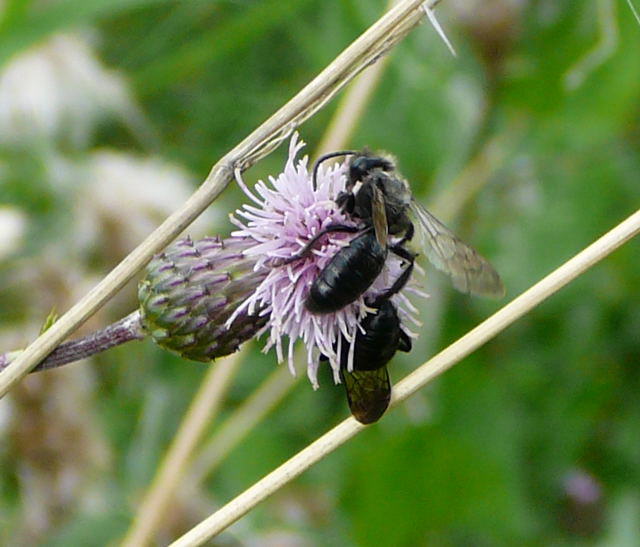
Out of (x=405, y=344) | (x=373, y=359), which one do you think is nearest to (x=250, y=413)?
(x=405, y=344)

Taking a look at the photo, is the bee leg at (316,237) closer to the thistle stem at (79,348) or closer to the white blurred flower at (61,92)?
the thistle stem at (79,348)

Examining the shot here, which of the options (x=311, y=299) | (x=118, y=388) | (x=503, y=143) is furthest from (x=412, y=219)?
(x=503, y=143)

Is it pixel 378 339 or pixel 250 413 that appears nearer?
pixel 378 339

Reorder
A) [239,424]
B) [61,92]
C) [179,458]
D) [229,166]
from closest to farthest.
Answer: [229,166]
[179,458]
[239,424]
[61,92]

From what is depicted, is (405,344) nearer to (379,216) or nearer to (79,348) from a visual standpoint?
(379,216)

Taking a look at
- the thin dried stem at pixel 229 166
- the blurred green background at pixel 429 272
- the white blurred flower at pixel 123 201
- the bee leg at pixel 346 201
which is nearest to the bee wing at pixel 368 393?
the bee leg at pixel 346 201

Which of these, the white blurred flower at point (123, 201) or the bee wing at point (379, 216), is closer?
the bee wing at point (379, 216)

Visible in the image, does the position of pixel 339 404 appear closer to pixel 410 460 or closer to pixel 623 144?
pixel 410 460
